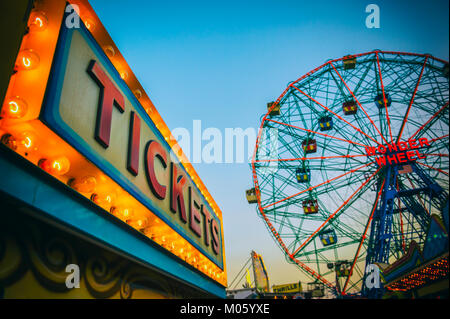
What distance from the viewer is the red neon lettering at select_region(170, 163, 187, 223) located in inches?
199

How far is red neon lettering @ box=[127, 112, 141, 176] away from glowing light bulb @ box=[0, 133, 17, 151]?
1.54 meters

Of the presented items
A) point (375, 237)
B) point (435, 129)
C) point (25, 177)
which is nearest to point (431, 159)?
point (435, 129)

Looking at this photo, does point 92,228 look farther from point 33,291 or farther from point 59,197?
point 33,291

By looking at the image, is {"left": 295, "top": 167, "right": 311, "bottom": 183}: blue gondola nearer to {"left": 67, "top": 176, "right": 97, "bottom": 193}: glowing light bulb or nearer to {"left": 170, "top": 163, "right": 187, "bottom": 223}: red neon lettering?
{"left": 170, "top": 163, "right": 187, "bottom": 223}: red neon lettering

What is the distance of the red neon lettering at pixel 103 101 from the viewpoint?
3022mm

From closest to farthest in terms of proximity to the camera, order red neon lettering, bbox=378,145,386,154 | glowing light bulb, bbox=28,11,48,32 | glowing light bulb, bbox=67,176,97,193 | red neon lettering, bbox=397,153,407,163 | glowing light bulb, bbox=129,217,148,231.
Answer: glowing light bulb, bbox=28,11,48,32 → glowing light bulb, bbox=67,176,97,193 → glowing light bulb, bbox=129,217,148,231 → red neon lettering, bbox=397,153,407,163 → red neon lettering, bbox=378,145,386,154

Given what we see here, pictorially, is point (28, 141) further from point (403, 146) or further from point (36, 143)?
point (403, 146)

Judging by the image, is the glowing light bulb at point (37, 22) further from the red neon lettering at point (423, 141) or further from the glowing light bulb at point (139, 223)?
the red neon lettering at point (423, 141)

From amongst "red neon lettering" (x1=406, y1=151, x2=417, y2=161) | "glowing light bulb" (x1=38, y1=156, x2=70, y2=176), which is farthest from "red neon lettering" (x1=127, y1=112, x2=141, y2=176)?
"red neon lettering" (x1=406, y1=151, x2=417, y2=161)

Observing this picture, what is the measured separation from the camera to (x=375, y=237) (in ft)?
50.8

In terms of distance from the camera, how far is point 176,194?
17.5 feet

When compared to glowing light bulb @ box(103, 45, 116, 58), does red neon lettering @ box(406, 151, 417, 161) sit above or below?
above

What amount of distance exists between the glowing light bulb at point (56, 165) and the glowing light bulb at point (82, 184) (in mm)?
234
